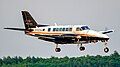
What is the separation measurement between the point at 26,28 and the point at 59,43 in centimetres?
1127

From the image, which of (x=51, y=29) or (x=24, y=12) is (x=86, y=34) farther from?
(x=24, y=12)

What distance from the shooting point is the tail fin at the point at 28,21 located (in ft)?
486

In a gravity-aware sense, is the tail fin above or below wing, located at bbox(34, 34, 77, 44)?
above

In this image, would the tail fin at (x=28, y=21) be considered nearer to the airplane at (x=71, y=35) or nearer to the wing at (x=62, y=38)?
the airplane at (x=71, y=35)

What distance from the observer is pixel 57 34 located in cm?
13950

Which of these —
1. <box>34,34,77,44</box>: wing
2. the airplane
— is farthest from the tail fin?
<box>34,34,77,44</box>: wing

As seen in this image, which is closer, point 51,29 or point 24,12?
point 51,29

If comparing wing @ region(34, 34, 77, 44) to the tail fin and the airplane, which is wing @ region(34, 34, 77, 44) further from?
the tail fin

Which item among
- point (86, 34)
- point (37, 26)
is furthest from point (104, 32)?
point (37, 26)

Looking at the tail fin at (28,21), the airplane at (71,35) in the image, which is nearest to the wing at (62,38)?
the airplane at (71,35)

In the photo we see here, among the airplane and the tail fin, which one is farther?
the tail fin

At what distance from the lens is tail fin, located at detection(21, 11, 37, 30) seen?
486ft

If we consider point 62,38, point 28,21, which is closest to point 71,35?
point 62,38

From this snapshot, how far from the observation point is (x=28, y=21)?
148875 mm
